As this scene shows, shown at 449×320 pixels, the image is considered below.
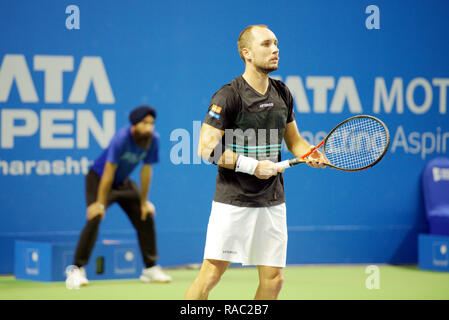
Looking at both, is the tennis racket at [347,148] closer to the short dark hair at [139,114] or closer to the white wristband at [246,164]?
the white wristband at [246,164]

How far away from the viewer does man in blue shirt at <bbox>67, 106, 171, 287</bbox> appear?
251 inches

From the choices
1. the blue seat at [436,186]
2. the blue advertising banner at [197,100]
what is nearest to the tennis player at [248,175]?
the blue advertising banner at [197,100]

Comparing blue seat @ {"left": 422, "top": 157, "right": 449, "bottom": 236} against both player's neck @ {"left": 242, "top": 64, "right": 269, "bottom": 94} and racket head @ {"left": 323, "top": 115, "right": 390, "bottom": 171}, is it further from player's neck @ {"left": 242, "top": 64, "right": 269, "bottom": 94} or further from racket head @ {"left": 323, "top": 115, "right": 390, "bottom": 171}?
player's neck @ {"left": 242, "top": 64, "right": 269, "bottom": 94}

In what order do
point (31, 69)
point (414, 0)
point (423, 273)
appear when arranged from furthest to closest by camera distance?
point (414, 0) → point (423, 273) → point (31, 69)

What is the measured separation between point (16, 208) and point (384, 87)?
381cm

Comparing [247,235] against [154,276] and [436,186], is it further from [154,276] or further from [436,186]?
[436,186]

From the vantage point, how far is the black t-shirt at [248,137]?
12.4ft

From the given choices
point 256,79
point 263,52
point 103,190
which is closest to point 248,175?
point 256,79

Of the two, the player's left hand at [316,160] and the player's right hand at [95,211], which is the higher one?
the player's left hand at [316,160]

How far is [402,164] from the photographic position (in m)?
7.71

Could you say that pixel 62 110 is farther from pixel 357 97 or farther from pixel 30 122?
pixel 357 97

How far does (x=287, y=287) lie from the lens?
20.7 ft

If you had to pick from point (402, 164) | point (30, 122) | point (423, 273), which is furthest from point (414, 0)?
point (30, 122)

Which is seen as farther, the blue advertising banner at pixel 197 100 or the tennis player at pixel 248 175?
the blue advertising banner at pixel 197 100
